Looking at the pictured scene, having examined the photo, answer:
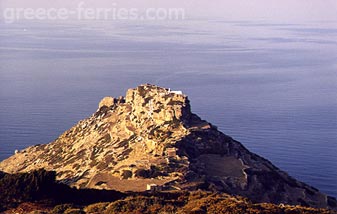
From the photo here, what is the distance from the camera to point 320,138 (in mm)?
73000

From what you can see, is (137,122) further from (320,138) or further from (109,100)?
(320,138)

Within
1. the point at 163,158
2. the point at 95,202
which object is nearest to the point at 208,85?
the point at 163,158

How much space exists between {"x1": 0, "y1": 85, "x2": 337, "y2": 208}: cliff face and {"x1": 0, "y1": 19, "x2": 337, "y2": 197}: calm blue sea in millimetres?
16840

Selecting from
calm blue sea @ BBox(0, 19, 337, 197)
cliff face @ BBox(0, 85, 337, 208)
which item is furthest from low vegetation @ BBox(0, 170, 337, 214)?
calm blue sea @ BBox(0, 19, 337, 197)

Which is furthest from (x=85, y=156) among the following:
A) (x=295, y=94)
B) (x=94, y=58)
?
(x=94, y=58)

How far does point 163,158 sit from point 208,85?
241 feet

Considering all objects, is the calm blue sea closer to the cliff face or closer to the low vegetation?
the cliff face

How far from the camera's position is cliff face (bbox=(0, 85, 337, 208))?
33.3 m

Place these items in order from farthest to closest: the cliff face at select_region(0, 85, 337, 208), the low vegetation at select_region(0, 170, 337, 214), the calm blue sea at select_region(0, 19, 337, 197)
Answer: the calm blue sea at select_region(0, 19, 337, 197) → the cliff face at select_region(0, 85, 337, 208) → the low vegetation at select_region(0, 170, 337, 214)

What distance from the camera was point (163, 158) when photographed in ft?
117

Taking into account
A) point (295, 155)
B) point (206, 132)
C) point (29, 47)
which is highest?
point (29, 47)

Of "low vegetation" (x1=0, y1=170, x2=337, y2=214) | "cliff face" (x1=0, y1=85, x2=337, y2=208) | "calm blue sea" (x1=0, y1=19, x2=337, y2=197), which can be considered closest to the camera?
"low vegetation" (x1=0, y1=170, x2=337, y2=214)

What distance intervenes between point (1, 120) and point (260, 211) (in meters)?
71.1

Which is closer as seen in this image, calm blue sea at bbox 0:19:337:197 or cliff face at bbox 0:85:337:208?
cliff face at bbox 0:85:337:208
